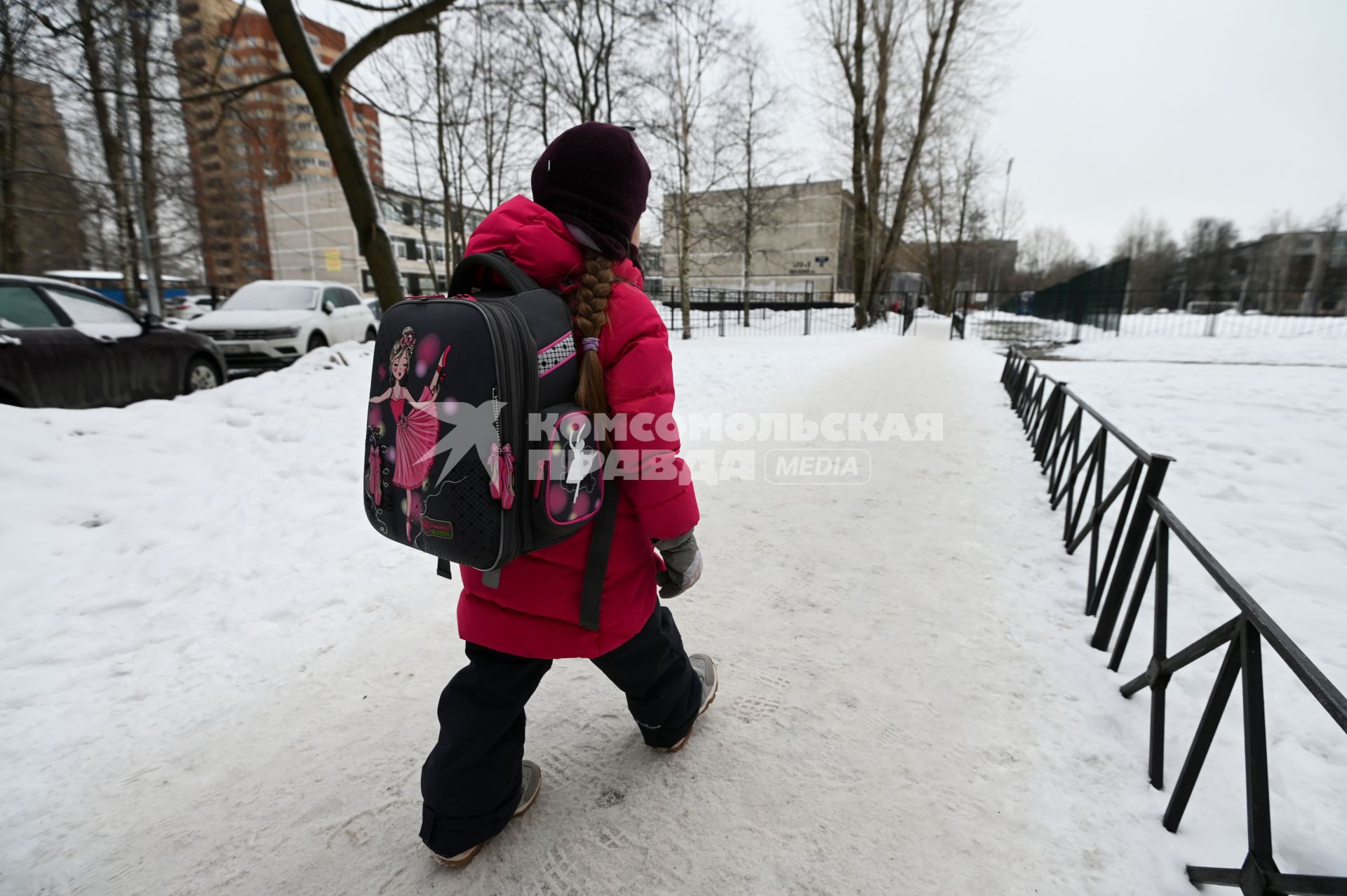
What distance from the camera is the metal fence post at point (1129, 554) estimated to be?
9.10ft

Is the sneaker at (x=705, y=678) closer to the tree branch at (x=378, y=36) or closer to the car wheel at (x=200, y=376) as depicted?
the car wheel at (x=200, y=376)

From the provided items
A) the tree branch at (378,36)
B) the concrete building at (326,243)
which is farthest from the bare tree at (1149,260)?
the concrete building at (326,243)

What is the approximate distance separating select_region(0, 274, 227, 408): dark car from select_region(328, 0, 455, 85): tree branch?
3786 mm

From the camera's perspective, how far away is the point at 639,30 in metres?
13.3

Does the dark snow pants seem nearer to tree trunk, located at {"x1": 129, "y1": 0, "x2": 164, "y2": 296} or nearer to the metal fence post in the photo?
the metal fence post

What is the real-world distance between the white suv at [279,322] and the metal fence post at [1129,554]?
33.1 feet

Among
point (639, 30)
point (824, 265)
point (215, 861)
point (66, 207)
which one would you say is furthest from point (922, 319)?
point (215, 861)

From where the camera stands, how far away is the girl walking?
1521 millimetres

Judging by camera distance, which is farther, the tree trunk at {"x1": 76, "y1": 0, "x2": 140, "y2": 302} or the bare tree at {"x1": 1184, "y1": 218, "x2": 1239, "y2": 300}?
the bare tree at {"x1": 1184, "y1": 218, "x2": 1239, "y2": 300}

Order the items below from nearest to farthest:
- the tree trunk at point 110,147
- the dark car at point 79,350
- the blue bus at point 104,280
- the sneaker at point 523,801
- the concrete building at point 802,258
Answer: the sneaker at point 523,801 < the dark car at point 79,350 < the tree trunk at point 110,147 < the blue bus at point 104,280 < the concrete building at point 802,258

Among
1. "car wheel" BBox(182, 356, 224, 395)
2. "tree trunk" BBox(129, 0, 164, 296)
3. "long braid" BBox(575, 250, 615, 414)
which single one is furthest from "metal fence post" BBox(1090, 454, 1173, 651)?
"tree trunk" BBox(129, 0, 164, 296)

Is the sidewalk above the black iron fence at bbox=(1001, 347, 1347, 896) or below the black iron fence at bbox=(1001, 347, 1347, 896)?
below

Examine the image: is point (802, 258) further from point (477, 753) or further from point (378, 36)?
point (477, 753)

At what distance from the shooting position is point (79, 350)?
580cm
